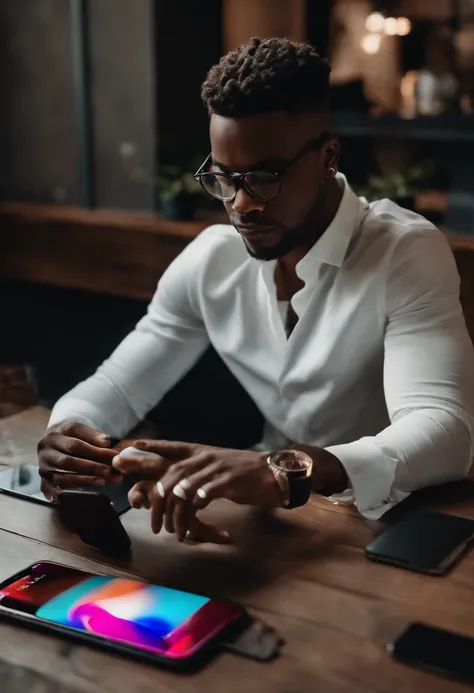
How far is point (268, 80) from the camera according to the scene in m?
1.57

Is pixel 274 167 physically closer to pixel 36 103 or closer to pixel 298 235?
pixel 298 235

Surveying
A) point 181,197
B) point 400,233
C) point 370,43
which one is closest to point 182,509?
point 400,233

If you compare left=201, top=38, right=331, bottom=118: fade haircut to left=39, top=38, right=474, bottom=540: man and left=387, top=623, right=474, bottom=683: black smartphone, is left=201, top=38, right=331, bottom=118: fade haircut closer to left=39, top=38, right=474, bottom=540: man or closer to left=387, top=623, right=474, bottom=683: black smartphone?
left=39, top=38, right=474, bottom=540: man

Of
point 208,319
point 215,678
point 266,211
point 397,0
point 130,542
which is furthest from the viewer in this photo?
point 397,0

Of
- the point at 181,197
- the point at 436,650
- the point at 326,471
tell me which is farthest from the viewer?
the point at 181,197

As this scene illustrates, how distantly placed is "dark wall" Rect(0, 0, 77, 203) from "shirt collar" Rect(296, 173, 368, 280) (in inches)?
74.9

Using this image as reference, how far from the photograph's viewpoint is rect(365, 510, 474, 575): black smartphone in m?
1.14

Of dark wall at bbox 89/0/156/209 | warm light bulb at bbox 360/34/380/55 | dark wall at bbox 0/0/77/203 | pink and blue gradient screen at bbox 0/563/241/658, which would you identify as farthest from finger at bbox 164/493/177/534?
warm light bulb at bbox 360/34/380/55

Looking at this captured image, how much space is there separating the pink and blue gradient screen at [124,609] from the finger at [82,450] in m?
0.27

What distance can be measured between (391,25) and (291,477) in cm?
352

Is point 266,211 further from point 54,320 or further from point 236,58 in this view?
point 54,320

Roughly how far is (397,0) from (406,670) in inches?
152

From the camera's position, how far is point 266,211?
1.62 m

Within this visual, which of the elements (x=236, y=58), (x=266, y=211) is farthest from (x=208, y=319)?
(x=236, y=58)
